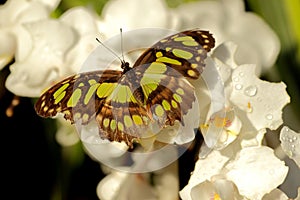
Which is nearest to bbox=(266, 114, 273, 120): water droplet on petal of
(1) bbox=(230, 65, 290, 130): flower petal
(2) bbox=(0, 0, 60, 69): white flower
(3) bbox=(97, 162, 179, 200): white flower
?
(1) bbox=(230, 65, 290, 130): flower petal

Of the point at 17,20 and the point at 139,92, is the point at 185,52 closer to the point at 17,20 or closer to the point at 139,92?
the point at 139,92

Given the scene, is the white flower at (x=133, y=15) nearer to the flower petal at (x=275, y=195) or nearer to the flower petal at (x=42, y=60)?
the flower petal at (x=42, y=60)

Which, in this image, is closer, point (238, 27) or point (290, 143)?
point (290, 143)

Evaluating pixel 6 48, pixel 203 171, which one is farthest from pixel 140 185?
pixel 6 48

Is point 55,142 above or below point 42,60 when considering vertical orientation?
below

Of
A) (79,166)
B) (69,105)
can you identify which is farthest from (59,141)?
(69,105)

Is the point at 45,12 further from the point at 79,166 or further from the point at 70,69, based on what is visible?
the point at 79,166

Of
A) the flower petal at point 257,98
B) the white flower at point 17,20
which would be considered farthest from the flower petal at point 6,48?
the flower petal at point 257,98
